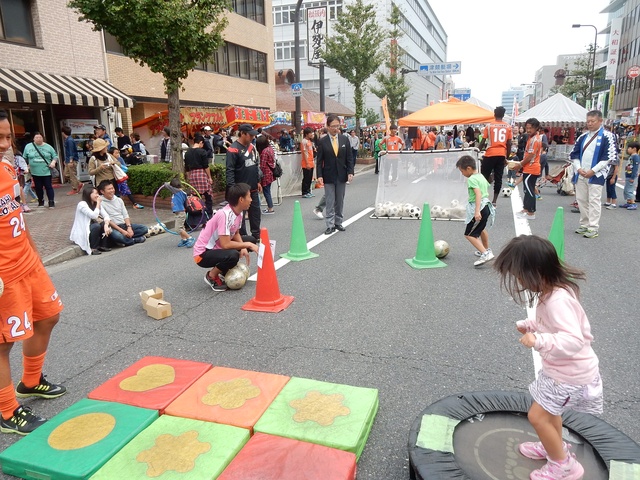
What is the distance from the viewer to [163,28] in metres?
10.2

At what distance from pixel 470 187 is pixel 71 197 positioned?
456 inches

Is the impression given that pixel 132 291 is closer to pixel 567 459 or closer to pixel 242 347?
pixel 242 347

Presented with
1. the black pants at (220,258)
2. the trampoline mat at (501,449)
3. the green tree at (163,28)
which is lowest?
the trampoline mat at (501,449)

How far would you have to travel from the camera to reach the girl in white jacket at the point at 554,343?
218 cm

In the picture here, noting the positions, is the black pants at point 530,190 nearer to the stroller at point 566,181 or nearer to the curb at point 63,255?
the stroller at point 566,181

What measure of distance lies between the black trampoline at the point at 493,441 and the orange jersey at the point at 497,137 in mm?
8321

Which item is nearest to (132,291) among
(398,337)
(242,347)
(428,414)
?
(242,347)

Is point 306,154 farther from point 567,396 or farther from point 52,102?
point 567,396

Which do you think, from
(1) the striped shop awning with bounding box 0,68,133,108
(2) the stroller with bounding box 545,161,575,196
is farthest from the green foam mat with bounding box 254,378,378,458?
(1) the striped shop awning with bounding box 0,68,133,108

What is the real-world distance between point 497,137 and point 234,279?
740cm

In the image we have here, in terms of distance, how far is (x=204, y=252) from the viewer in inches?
219

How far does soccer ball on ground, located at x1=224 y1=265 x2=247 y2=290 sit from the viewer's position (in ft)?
18.5

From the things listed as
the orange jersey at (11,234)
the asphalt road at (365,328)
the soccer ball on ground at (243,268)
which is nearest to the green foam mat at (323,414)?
the asphalt road at (365,328)

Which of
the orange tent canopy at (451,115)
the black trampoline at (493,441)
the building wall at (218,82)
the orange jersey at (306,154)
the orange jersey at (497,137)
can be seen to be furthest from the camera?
the building wall at (218,82)
